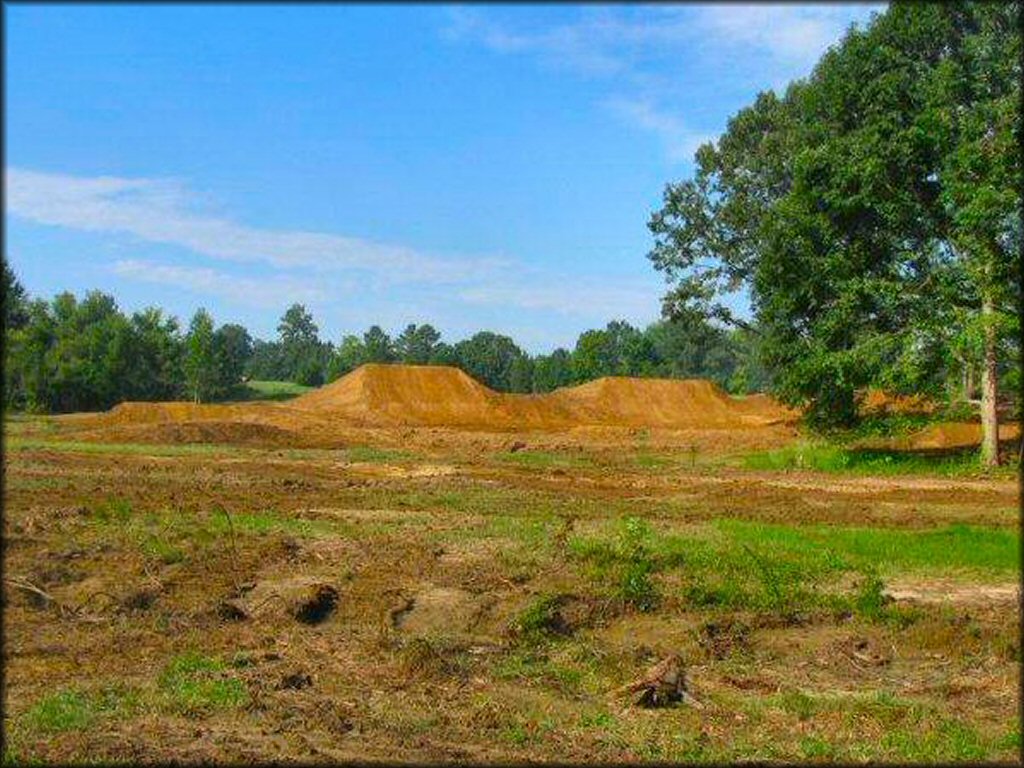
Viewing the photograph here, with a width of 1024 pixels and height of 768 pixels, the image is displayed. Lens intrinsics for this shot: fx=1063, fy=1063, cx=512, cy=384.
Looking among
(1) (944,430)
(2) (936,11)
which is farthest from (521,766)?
(1) (944,430)

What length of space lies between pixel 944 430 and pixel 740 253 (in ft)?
35.1

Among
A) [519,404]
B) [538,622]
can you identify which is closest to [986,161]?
[538,622]

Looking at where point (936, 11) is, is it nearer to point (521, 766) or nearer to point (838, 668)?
point (838, 668)

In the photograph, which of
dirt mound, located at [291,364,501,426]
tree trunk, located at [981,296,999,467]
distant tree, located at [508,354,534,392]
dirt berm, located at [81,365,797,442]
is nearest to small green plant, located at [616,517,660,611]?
tree trunk, located at [981,296,999,467]

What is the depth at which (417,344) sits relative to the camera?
107 m

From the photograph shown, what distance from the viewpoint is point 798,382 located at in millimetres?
27234

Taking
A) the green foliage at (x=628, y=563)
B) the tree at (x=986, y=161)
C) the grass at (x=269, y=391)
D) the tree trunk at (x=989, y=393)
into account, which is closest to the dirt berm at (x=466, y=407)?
the grass at (x=269, y=391)

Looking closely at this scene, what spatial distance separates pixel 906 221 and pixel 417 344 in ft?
275

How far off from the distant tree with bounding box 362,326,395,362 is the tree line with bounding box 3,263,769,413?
0.12 m

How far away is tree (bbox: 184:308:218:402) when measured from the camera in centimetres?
7019

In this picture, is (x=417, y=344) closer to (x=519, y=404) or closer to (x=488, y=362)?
(x=488, y=362)

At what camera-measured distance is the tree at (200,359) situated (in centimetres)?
7019

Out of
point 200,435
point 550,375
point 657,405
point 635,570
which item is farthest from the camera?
point 550,375

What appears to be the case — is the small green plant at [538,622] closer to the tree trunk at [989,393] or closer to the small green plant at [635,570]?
the small green plant at [635,570]
